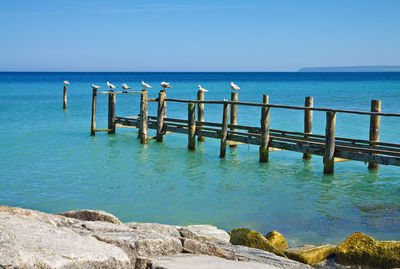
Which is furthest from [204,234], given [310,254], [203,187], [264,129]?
[264,129]

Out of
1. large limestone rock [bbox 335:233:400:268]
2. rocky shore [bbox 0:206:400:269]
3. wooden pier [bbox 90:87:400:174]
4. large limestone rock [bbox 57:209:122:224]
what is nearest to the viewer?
rocky shore [bbox 0:206:400:269]

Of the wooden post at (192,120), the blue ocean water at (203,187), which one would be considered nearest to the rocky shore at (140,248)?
the blue ocean water at (203,187)

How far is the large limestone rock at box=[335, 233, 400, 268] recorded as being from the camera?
6.59 meters

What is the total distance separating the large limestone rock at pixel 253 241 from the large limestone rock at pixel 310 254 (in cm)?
27

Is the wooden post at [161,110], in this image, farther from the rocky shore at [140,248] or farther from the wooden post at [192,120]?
the rocky shore at [140,248]

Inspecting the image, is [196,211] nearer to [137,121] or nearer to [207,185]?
[207,185]

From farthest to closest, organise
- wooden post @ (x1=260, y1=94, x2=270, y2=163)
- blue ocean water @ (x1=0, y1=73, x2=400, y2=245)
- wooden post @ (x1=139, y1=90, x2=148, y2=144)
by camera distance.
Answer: wooden post @ (x1=139, y1=90, x2=148, y2=144), wooden post @ (x1=260, y1=94, x2=270, y2=163), blue ocean water @ (x1=0, y1=73, x2=400, y2=245)

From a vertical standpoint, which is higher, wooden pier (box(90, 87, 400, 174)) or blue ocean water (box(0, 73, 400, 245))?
wooden pier (box(90, 87, 400, 174))

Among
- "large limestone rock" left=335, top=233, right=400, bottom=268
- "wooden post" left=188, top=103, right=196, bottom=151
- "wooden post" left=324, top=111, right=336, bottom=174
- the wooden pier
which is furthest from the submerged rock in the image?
"wooden post" left=188, top=103, right=196, bottom=151

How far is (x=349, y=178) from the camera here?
12938mm

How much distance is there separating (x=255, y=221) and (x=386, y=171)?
6.04 m

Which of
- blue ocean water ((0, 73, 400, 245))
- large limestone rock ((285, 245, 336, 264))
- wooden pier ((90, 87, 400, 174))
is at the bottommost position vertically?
blue ocean water ((0, 73, 400, 245))

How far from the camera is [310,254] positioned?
21.9ft

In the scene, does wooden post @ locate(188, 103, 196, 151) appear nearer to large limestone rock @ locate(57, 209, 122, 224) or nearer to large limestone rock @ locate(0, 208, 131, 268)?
large limestone rock @ locate(57, 209, 122, 224)
